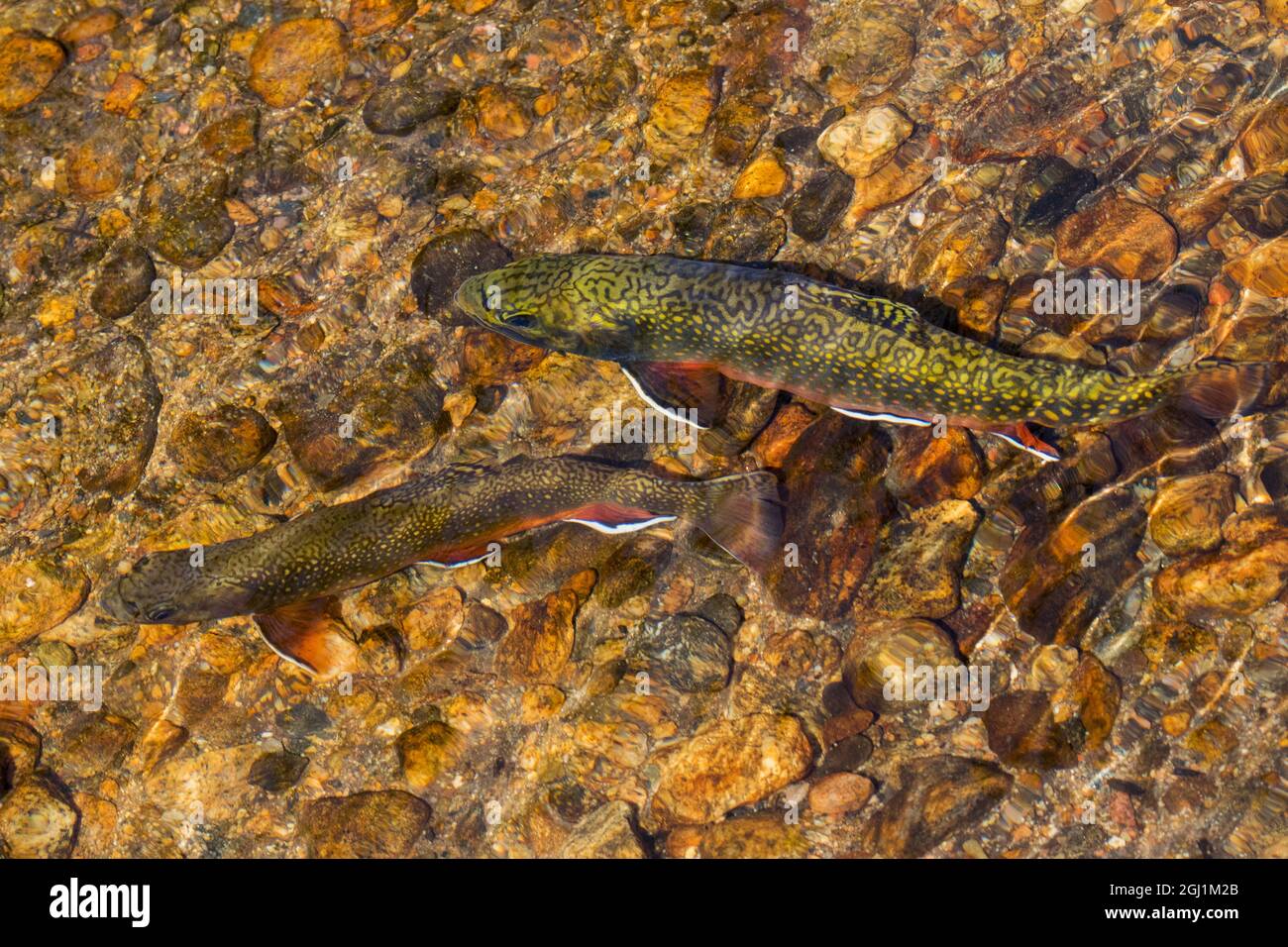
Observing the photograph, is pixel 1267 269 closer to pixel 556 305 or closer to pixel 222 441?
pixel 556 305

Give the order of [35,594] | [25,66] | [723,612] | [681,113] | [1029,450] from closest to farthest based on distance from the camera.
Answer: [1029,450] → [723,612] → [35,594] → [681,113] → [25,66]

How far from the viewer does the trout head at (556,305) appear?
22.6 feet

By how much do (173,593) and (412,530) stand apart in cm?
202

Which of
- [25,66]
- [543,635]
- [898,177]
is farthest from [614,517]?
[25,66]

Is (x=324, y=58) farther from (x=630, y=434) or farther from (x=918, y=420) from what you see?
(x=918, y=420)

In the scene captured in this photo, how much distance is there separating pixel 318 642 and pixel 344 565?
83cm

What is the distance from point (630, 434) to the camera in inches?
304

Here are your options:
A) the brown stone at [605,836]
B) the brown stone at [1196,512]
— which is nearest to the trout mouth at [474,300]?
the brown stone at [605,836]

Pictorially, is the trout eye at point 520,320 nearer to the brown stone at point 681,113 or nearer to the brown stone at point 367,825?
the brown stone at point 681,113

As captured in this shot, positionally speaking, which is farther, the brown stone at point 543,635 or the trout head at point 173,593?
the brown stone at point 543,635

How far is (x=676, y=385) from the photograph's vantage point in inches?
286

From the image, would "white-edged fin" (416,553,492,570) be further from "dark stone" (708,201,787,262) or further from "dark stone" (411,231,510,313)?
"dark stone" (708,201,787,262)

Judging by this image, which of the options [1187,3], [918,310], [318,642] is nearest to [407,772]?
[318,642]

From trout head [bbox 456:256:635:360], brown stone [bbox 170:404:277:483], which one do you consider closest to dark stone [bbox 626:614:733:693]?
trout head [bbox 456:256:635:360]
